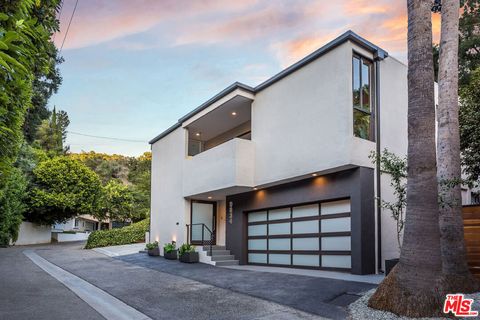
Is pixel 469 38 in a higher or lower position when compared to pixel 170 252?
higher

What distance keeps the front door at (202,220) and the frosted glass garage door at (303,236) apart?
2.88 metres

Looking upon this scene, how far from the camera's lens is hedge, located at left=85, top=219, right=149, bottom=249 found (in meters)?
23.2

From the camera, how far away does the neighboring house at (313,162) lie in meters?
10.5

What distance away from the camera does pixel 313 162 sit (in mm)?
11109

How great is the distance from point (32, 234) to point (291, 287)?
2898 centimetres

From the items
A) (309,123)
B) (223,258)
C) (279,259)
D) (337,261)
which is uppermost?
(309,123)

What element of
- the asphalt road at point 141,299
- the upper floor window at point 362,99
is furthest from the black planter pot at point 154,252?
the upper floor window at point 362,99

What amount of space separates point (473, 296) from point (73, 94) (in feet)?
64.0

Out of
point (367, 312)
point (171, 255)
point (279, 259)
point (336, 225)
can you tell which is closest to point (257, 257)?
point (279, 259)

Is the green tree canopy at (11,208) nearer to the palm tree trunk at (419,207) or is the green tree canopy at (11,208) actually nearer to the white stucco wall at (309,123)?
the white stucco wall at (309,123)

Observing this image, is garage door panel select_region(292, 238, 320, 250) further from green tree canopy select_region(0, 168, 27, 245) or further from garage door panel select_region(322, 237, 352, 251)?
green tree canopy select_region(0, 168, 27, 245)

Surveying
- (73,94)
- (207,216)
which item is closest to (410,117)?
(207,216)

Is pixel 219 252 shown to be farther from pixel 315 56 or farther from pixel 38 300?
pixel 315 56

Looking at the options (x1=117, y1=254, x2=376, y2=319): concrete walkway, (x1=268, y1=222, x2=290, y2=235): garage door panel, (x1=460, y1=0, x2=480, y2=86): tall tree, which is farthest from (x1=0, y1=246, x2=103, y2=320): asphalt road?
(x1=460, y1=0, x2=480, y2=86): tall tree
